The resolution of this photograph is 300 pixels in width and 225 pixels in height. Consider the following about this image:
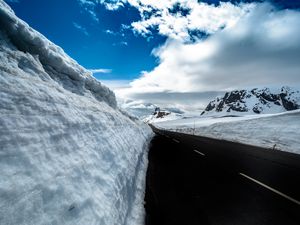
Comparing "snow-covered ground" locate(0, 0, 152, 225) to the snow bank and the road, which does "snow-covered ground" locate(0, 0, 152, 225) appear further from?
the road

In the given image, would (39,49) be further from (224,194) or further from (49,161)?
(224,194)

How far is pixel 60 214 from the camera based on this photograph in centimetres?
332

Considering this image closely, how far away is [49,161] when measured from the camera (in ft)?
13.0

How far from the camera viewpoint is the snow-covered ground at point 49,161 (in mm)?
3123

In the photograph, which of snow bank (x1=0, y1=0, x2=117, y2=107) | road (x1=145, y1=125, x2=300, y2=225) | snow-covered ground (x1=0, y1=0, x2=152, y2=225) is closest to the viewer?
snow-covered ground (x1=0, y1=0, x2=152, y2=225)

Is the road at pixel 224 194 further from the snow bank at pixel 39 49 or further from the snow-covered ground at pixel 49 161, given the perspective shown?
the snow bank at pixel 39 49

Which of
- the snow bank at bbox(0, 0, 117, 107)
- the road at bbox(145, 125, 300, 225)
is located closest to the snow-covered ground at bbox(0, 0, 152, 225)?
the snow bank at bbox(0, 0, 117, 107)

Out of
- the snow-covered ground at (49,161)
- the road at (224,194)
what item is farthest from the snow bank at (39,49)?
the road at (224,194)

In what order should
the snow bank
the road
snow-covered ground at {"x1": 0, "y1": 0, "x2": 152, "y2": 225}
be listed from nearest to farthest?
snow-covered ground at {"x1": 0, "y1": 0, "x2": 152, "y2": 225} → the road → the snow bank

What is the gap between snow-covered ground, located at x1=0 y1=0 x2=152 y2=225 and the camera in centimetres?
312

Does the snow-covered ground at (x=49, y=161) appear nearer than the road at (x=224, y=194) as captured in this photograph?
Yes

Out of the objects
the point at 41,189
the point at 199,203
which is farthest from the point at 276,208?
the point at 41,189

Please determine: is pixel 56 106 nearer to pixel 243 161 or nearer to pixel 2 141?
pixel 2 141

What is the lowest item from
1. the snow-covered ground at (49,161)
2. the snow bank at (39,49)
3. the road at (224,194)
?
the road at (224,194)
